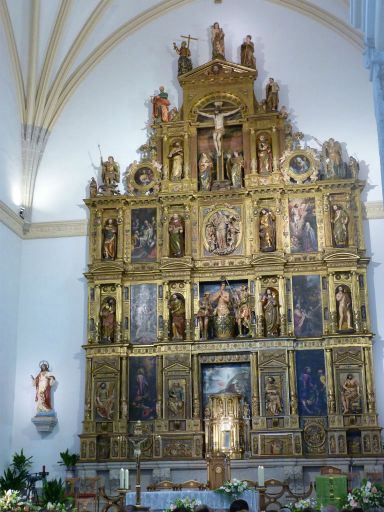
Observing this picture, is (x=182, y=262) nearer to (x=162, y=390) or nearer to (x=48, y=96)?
(x=162, y=390)

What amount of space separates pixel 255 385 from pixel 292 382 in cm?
108

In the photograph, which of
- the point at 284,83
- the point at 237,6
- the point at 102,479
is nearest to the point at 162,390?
the point at 102,479

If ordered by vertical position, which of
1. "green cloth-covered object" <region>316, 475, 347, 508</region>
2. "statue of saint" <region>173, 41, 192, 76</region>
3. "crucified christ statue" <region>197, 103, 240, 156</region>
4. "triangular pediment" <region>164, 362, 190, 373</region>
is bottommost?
"green cloth-covered object" <region>316, 475, 347, 508</region>

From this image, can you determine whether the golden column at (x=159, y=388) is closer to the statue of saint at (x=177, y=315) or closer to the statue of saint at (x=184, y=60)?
the statue of saint at (x=177, y=315)

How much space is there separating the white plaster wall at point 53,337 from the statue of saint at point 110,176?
6.48ft

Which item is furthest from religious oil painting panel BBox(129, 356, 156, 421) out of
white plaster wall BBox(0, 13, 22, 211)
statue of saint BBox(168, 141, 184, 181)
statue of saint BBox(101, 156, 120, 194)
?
white plaster wall BBox(0, 13, 22, 211)

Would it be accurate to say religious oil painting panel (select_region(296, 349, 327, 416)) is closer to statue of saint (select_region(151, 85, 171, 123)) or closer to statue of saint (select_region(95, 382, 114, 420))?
statue of saint (select_region(95, 382, 114, 420))

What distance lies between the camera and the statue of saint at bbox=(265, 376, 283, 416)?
74.4 ft

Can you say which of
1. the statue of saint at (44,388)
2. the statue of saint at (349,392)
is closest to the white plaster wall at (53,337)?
the statue of saint at (44,388)

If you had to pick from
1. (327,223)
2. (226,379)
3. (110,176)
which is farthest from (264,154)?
(226,379)

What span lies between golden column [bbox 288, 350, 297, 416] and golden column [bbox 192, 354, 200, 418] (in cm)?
272

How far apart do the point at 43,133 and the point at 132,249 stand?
5242mm

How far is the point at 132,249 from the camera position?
82.1 ft

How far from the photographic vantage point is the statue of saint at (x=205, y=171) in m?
25.0
